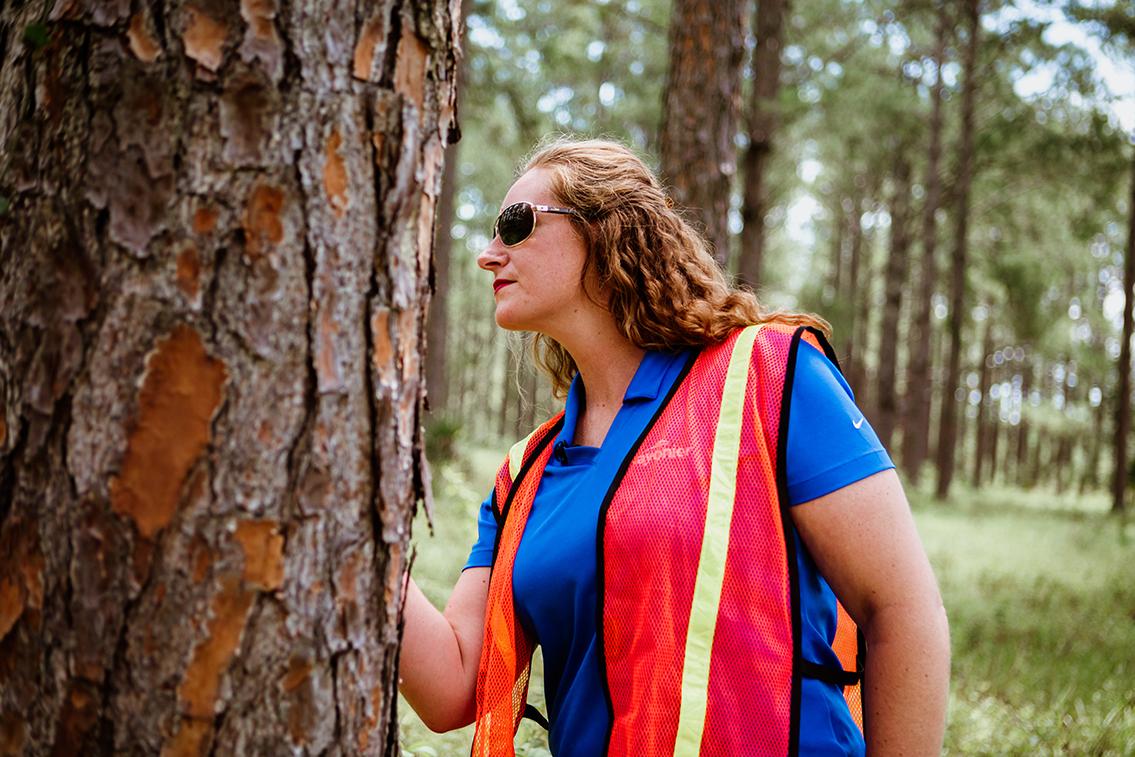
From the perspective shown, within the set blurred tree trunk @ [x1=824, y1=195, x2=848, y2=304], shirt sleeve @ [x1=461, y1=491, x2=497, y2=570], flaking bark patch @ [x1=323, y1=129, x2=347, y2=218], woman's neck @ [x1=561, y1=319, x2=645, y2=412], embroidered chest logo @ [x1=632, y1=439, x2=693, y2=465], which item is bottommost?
shirt sleeve @ [x1=461, y1=491, x2=497, y2=570]

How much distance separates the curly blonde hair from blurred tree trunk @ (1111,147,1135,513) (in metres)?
15.3

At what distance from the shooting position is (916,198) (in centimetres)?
2139

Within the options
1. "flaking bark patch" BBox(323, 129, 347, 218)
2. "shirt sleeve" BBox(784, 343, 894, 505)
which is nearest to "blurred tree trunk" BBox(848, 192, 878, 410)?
"shirt sleeve" BBox(784, 343, 894, 505)

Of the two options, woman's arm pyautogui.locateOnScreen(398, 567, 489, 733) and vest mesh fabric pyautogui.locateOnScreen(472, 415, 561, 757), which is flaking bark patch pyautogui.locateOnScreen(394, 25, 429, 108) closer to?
woman's arm pyautogui.locateOnScreen(398, 567, 489, 733)

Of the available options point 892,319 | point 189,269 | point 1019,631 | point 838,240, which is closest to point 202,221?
point 189,269

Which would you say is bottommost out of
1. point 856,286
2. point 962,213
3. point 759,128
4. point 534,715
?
point 534,715

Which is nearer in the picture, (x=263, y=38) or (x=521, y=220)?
(x=263, y=38)

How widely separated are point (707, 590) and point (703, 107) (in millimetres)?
4349

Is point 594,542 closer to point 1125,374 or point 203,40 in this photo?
point 203,40

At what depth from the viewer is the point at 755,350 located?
1819mm

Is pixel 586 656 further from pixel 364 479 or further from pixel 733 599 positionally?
pixel 364 479

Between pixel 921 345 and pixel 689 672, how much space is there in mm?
16765

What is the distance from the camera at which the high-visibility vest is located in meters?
A: 1.63

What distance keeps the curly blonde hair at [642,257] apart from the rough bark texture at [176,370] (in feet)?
3.53
